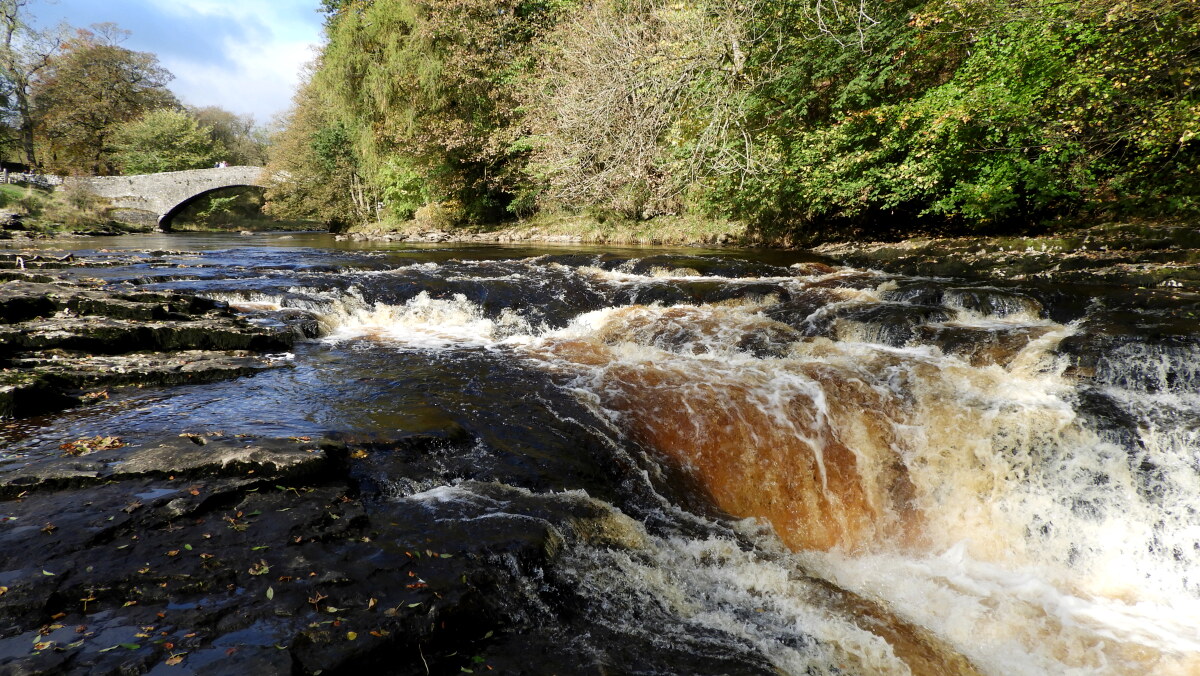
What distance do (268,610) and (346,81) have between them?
74.3ft

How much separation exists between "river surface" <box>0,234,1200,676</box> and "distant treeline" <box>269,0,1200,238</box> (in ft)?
8.82

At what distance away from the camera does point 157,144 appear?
38562 mm

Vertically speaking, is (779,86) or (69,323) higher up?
(779,86)

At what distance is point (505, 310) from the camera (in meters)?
9.14

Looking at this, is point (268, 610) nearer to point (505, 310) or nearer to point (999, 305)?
point (505, 310)

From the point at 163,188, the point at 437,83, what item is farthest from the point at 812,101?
the point at 163,188

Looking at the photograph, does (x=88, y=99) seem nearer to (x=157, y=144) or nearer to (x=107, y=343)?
(x=157, y=144)

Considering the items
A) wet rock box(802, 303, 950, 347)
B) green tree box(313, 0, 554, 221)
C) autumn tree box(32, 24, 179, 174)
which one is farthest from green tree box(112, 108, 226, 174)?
wet rock box(802, 303, 950, 347)

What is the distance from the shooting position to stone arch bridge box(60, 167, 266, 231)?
30156mm

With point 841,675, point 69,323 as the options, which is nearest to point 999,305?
point 841,675

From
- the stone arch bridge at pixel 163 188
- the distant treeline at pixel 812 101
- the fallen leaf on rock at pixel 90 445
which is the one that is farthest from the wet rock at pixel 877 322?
the stone arch bridge at pixel 163 188

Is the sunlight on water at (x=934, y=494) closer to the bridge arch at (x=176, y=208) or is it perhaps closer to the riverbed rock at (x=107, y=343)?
the riverbed rock at (x=107, y=343)

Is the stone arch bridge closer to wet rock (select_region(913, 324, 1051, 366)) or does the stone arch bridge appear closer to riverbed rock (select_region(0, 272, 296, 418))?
riverbed rock (select_region(0, 272, 296, 418))

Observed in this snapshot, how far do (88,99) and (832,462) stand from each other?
52286 millimetres
